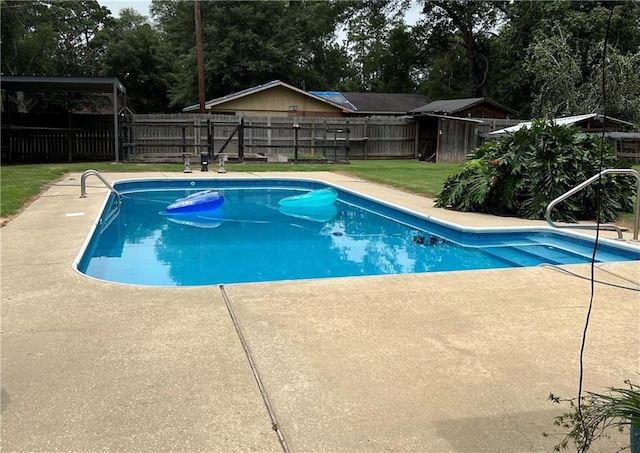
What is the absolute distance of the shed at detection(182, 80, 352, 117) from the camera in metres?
24.8

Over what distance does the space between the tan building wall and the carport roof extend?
22.1 ft

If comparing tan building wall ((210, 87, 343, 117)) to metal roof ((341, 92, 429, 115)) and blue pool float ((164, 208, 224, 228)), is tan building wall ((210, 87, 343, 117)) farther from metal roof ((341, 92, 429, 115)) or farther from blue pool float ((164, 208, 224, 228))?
blue pool float ((164, 208, 224, 228))

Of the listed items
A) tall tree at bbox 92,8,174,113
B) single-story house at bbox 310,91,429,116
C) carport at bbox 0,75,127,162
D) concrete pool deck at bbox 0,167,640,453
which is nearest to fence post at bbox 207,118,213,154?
carport at bbox 0,75,127,162

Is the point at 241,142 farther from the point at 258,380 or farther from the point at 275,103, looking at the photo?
the point at 258,380

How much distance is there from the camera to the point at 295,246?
327 inches

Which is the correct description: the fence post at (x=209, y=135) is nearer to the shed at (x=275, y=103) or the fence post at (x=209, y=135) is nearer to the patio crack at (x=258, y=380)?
the shed at (x=275, y=103)

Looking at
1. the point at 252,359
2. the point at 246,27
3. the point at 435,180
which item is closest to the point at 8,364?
the point at 252,359

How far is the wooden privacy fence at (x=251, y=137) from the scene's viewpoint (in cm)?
1961

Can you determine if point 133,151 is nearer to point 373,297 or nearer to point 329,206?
point 329,206

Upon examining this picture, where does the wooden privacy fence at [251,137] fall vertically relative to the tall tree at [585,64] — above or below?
below

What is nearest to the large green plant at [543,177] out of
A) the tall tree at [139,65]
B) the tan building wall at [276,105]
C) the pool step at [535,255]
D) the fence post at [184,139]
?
the pool step at [535,255]

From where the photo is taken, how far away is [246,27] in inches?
1223

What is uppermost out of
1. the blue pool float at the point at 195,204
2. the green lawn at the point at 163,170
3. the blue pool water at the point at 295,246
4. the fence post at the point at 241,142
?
the fence post at the point at 241,142

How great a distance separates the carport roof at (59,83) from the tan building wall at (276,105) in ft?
22.1
